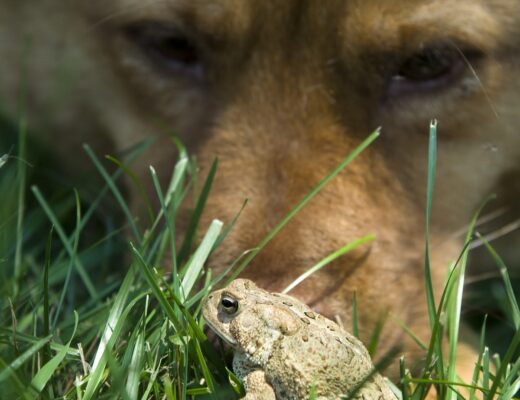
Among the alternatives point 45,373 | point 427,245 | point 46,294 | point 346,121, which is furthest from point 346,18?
point 45,373

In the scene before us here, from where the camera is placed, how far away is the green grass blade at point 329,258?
189 cm

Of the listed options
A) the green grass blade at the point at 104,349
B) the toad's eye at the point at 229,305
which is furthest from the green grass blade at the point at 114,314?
the toad's eye at the point at 229,305

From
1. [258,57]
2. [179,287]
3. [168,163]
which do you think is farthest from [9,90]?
[179,287]

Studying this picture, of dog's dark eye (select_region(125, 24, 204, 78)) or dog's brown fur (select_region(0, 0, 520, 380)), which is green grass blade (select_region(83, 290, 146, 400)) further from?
dog's dark eye (select_region(125, 24, 204, 78))

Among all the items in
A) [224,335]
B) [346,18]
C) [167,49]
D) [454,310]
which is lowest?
[454,310]

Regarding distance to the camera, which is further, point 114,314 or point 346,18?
point 346,18

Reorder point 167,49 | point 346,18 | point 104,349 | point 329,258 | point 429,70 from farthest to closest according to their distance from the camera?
point 167,49 → point 429,70 → point 346,18 → point 329,258 → point 104,349

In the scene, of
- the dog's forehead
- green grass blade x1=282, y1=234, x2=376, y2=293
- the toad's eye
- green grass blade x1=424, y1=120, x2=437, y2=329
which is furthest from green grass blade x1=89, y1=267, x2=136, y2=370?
the dog's forehead

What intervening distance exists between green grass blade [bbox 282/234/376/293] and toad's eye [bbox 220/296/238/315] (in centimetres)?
24

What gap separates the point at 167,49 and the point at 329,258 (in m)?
0.89

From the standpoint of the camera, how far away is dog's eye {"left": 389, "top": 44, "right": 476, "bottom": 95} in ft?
7.39

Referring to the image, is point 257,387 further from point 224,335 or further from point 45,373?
point 45,373

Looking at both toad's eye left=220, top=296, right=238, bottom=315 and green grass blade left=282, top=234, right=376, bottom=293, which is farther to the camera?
green grass blade left=282, top=234, right=376, bottom=293

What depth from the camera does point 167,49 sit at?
2521mm
